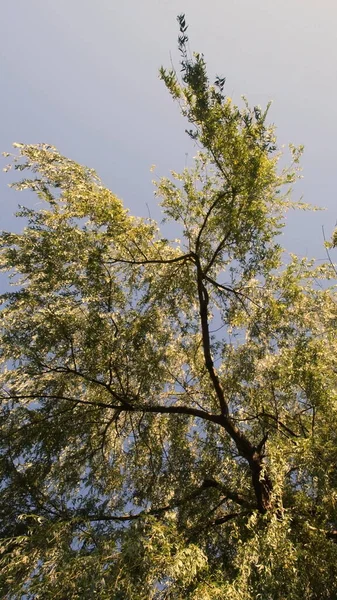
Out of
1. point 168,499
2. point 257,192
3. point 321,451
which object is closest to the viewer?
point 321,451

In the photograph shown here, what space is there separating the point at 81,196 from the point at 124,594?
4720 millimetres

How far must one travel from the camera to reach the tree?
211 inches

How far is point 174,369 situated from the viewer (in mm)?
7094

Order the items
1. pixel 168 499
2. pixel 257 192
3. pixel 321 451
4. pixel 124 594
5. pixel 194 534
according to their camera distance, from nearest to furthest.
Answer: pixel 124 594 → pixel 321 451 → pixel 194 534 → pixel 257 192 → pixel 168 499

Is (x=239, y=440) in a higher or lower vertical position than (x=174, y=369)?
lower

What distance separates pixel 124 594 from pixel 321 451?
2.69 m

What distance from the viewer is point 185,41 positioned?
17.0 feet

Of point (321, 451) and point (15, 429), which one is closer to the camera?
point (321, 451)

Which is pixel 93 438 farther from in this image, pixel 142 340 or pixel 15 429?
pixel 142 340

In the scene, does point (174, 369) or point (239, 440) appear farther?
point (174, 369)

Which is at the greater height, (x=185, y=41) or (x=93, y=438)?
(x=185, y=41)

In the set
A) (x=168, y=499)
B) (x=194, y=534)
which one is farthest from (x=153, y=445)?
(x=194, y=534)

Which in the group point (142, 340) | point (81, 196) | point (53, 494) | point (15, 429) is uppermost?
point (81, 196)

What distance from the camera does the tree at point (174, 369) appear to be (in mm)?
5355
